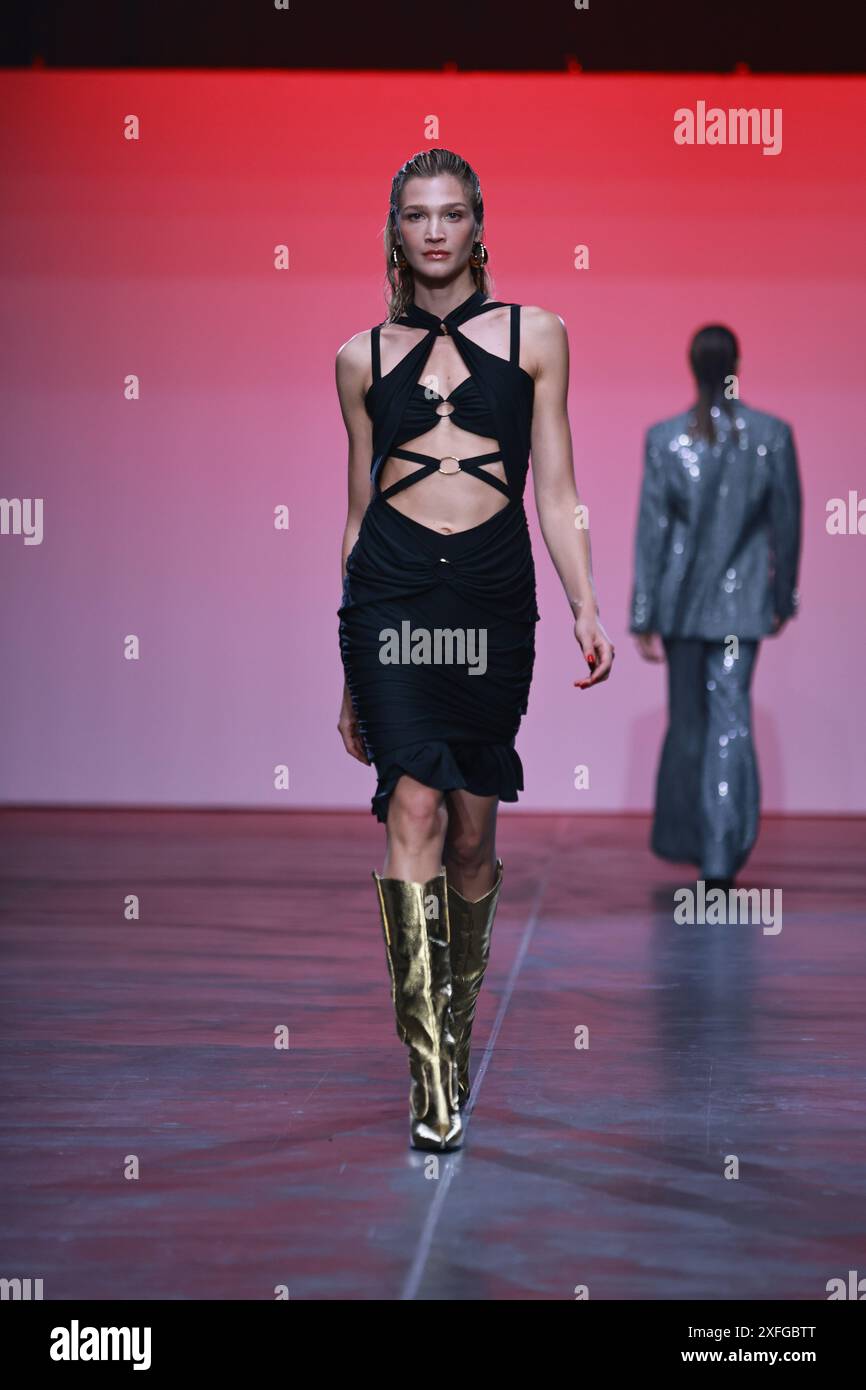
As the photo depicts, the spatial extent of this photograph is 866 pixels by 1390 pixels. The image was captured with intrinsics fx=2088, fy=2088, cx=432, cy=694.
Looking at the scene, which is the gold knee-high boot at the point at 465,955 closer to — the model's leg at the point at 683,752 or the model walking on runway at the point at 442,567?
the model walking on runway at the point at 442,567

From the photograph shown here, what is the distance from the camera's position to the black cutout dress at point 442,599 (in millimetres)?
3391

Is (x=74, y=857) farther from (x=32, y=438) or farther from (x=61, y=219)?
(x=61, y=219)

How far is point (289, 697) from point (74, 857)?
1885 mm

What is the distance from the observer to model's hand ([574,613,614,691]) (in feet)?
11.1

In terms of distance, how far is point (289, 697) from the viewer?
Result: 905cm

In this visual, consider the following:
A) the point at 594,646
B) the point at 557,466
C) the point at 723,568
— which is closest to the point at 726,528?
the point at 723,568

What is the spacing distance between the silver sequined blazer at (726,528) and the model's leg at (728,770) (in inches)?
4.6

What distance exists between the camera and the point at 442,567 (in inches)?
134

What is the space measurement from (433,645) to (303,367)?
5.79 metres

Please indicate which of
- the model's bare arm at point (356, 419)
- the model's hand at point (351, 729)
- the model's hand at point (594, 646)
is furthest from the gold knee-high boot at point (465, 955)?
the model's bare arm at point (356, 419)

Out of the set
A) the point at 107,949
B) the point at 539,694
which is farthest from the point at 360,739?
the point at 539,694

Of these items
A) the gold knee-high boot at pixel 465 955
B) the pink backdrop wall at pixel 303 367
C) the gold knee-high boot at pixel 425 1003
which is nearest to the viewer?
the gold knee-high boot at pixel 425 1003

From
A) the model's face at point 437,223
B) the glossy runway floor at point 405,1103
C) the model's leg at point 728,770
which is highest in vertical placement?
the model's face at point 437,223

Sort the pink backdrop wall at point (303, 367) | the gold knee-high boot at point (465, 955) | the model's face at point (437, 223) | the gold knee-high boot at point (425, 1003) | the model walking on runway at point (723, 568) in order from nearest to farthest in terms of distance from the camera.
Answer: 1. the gold knee-high boot at point (425, 1003)
2. the model's face at point (437, 223)
3. the gold knee-high boot at point (465, 955)
4. the model walking on runway at point (723, 568)
5. the pink backdrop wall at point (303, 367)
